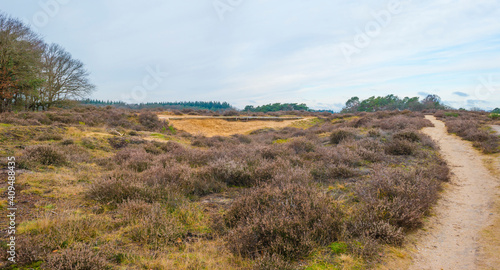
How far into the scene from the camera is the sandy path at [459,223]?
132 inches

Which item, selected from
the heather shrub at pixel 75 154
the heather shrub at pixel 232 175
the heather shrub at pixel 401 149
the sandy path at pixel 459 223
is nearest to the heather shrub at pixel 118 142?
the heather shrub at pixel 75 154

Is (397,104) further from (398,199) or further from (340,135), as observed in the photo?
(398,199)

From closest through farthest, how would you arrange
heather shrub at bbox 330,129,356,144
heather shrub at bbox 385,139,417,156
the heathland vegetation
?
the heathland vegetation, heather shrub at bbox 385,139,417,156, heather shrub at bbox 330,129,356,144

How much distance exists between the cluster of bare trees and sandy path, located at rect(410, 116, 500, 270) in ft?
100

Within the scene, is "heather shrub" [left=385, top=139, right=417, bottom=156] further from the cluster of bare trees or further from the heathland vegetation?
the cluster of bare trees

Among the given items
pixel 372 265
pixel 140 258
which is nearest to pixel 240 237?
pixel 140 258

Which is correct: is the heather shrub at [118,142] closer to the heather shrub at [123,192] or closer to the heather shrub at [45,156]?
the heather shrub at [45,156]

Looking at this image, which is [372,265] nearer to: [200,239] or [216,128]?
[200,239]

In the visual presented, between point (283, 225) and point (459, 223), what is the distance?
13.4ft

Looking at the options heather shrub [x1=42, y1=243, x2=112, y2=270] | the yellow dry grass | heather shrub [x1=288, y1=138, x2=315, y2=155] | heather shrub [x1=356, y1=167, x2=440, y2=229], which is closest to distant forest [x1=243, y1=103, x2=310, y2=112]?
the yellow dry grass

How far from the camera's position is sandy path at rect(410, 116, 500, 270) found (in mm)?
3359

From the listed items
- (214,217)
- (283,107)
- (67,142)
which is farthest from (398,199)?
(283,107)

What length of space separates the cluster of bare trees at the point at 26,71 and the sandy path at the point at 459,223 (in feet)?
100

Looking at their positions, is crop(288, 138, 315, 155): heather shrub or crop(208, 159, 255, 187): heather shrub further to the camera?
crop(288, 138, 315, 155): heather shrub
